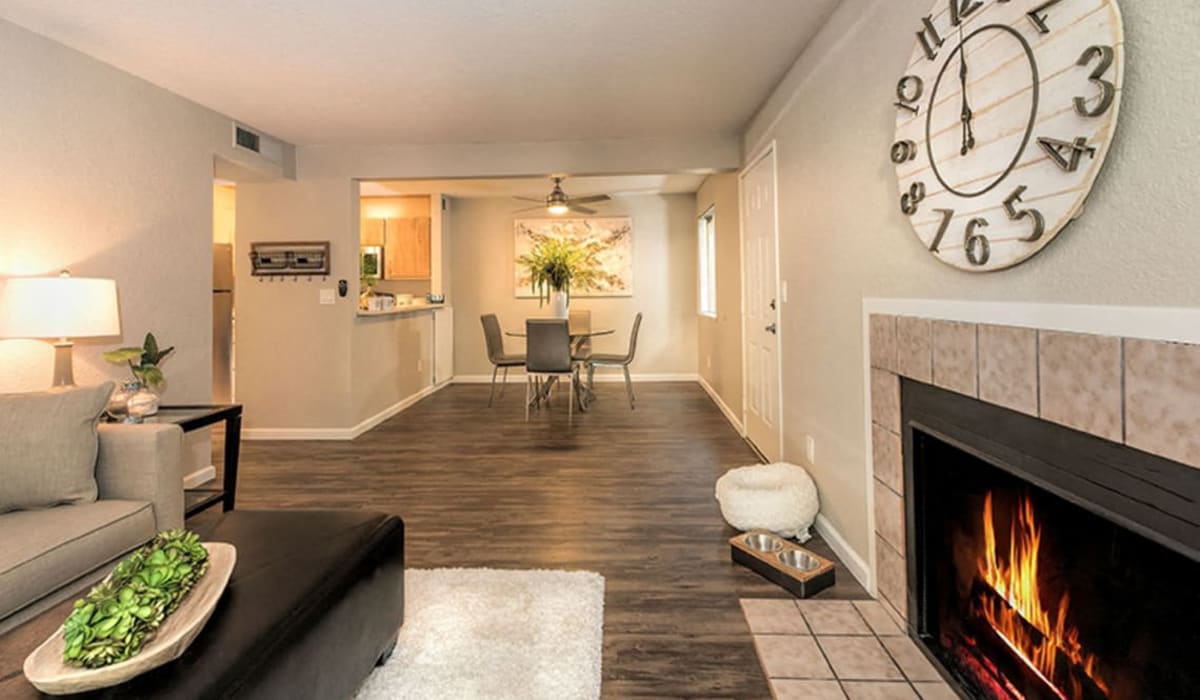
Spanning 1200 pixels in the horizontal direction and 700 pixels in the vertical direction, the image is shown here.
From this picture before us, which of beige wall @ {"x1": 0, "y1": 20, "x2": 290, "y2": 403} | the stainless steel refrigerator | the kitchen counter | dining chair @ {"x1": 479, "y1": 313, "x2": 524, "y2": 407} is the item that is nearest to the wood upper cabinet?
the kitchen counter

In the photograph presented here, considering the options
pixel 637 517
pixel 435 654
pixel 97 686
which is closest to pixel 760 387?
pixel 637 517

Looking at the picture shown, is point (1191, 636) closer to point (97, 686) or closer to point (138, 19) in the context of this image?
point (97, 686)

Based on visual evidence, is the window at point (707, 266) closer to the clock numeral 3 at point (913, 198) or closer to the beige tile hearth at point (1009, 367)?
the clock numeral 3 at point (913, 198)

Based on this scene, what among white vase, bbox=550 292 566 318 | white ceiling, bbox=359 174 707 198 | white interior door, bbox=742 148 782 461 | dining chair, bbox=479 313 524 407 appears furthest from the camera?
white ceiling, bbox=359 174 707 198

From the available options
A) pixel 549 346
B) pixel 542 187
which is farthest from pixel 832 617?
pixel 542 187

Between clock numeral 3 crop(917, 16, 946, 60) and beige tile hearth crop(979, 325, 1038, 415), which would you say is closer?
beige tile hearth crop(979, 325, 1038, 415)

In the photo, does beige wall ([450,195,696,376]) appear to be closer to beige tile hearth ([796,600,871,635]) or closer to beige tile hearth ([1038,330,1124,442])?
beige tile hearth ([796,600,871,635])

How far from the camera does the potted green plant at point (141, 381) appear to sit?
7.80ft

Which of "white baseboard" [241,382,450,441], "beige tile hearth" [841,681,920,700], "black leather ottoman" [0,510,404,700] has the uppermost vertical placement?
"black leather ottoman" [0,510,404,700]

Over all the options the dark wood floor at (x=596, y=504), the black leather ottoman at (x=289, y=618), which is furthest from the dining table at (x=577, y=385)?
the black leather ottoman at (x=289, y=618)

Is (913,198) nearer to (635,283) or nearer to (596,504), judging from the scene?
(596,504)

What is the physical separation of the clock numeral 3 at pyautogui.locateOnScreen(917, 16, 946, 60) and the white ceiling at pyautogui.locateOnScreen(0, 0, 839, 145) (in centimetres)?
92

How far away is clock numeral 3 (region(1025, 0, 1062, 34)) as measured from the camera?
1.05m

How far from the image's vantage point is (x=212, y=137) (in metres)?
3.45
